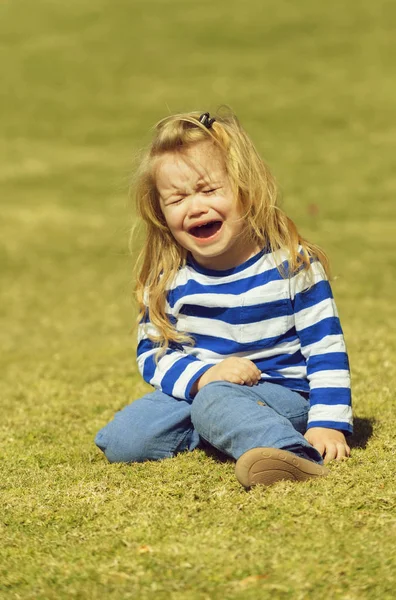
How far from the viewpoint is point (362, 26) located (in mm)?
23250

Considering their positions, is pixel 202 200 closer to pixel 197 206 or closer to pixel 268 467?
pixel 197 206

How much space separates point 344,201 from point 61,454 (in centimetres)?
905

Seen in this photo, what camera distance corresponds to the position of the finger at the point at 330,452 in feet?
11.9

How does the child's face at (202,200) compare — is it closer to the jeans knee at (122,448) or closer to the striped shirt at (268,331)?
the striped shirt at (268,331)

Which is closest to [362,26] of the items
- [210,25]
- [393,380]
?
[210,25]

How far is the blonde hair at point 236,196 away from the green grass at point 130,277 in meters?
0.42

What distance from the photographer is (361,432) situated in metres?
4.12

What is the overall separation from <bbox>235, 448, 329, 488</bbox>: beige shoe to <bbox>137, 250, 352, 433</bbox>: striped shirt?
18.2 inches

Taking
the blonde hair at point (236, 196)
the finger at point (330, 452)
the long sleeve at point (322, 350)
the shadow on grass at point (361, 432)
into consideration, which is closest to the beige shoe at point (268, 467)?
the finger at point (330, 452)

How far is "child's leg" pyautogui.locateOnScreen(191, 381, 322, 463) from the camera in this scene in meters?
3.43

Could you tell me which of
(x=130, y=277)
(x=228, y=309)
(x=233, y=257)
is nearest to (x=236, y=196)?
(x=233, y=257)

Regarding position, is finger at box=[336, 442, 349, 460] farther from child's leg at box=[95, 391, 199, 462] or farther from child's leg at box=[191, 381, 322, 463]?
child's leg at box=[95, 391, 199, 462]

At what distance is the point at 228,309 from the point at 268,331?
183 mm

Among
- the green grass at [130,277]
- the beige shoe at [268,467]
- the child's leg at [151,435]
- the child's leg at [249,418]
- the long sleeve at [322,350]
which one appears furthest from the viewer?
the child's leg at [151,435]
